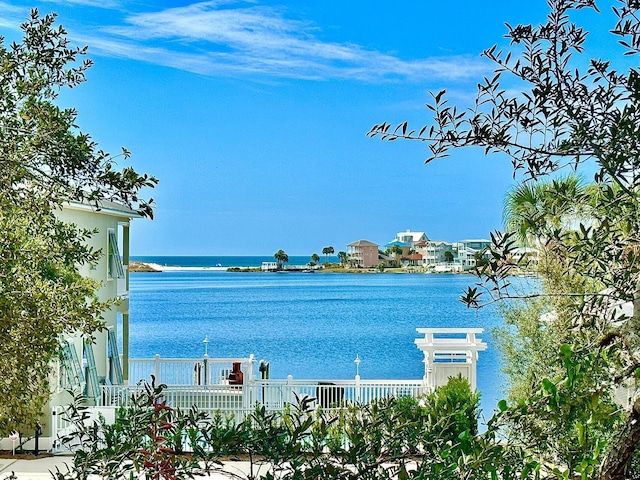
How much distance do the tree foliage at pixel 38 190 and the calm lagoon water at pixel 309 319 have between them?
15.4 m

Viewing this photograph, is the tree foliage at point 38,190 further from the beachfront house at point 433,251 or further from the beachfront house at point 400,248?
the beachfront house at point 400,248

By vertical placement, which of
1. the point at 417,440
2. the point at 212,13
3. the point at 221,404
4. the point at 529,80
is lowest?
the point at 221,404

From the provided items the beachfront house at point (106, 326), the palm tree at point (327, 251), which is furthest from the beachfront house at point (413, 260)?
the beachfront house at point (106, 326)

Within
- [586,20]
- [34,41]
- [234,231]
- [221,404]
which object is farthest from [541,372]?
[234,231]

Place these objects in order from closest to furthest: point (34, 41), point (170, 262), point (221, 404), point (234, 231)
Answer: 1. point (34, 41)
2. point (221, 404)
3. point (234, 231)
4. point (170, 262)

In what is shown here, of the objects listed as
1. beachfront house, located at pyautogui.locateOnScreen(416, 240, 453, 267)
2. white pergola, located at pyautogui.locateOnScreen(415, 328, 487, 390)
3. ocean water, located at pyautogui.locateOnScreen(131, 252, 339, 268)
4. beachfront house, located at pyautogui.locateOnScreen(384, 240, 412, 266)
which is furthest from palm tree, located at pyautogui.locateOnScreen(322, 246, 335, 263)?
white pergola, located at pyautogui.locateOnScreen(415, 328, 487, 390)

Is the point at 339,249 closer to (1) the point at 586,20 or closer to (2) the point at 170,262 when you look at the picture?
(2) the point at 170,262

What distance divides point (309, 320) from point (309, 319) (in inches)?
8.7

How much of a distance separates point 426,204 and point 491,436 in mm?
55280

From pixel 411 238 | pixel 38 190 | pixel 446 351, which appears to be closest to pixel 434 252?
pixel 411 238

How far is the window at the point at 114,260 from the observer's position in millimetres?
13312

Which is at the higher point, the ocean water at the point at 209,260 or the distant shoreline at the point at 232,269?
the ocean water at the point at 209,260

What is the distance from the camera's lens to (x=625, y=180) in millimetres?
1728

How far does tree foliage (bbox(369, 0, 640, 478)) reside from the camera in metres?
1.73
